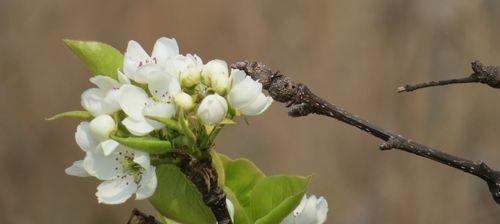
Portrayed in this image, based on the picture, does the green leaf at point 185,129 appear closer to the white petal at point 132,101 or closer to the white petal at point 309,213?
the white petal at point 132,101

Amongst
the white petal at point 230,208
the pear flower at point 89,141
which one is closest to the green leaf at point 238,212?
the white petal at point 230,208

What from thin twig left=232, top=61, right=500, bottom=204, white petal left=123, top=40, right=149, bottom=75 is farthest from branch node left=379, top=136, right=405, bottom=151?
white petal left=123, top=40, right=149, bottom=75

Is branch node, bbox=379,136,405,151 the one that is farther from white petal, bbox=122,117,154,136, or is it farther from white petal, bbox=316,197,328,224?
white petal, bbox=122,117,154,136

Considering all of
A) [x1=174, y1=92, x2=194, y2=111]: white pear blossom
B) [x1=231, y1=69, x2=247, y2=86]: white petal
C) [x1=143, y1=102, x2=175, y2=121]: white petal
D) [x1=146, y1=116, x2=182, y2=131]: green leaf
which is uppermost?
[x1=231, y1=69, x2=247, y2=86]: white petal

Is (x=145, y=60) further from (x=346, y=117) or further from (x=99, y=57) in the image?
(x=346, y=117)

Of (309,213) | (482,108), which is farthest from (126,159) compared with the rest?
(482,108)

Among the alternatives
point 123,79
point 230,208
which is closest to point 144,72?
point 123,79

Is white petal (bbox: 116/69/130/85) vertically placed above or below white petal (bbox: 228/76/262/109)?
below
